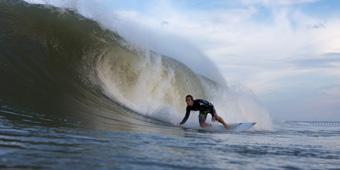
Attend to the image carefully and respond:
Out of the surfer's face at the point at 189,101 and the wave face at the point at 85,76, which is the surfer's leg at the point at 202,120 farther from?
the wave face at the point at 85,76

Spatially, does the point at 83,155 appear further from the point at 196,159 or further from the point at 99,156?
the point at 196,159

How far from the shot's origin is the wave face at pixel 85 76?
35.8ft

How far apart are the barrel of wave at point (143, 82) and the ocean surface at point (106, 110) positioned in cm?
5

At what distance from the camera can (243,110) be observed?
19.6 meters

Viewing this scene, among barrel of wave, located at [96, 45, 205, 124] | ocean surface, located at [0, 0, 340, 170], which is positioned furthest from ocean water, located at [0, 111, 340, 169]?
barrel of wave, located at [96, 45, 205, 124]

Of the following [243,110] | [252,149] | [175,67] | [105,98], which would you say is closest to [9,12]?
[105,98]

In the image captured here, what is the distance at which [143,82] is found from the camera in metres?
17.2

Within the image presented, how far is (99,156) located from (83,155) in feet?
0.58

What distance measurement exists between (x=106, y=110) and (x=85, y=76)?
2.50 meters

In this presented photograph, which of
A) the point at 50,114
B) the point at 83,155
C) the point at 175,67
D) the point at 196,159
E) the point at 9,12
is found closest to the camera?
the point at 83,155

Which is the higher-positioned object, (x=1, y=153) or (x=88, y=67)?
(x=88, y=67)

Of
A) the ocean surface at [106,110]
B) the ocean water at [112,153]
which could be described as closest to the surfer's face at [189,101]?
the ocean surface at [106,110]

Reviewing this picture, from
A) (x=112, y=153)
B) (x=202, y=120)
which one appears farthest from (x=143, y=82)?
(x=112, y=153)

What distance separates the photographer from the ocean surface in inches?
228
